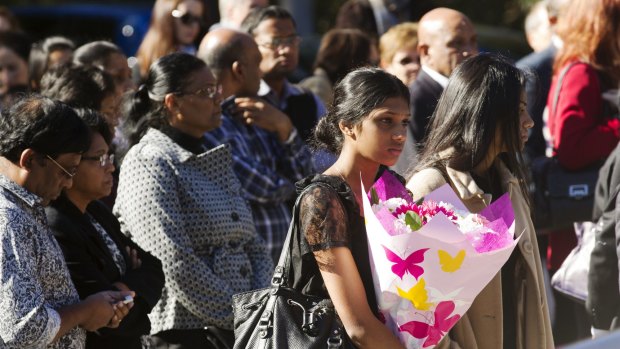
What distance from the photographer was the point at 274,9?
7.02m

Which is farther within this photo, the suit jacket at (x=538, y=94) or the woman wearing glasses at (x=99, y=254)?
the suit jacket at (x=538, y=94)

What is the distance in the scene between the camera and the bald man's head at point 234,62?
607 centimetres

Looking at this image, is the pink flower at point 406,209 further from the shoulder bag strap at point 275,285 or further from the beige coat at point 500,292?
the beige coat at point 500,292

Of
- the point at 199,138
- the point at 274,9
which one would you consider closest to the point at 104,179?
the point at 199,138

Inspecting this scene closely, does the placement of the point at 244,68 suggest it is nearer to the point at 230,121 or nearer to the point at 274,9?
the point at 230,121

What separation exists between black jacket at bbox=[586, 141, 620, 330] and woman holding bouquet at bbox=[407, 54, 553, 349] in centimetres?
101

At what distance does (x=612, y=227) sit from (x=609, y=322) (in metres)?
0.44

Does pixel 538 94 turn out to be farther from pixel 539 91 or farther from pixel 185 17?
pixel 185 17

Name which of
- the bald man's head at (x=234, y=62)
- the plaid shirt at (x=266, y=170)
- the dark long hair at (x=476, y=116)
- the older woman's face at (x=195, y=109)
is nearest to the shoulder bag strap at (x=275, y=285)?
the dark long hair at (x=476, y=116)

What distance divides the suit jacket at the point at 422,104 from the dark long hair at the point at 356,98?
2.07m

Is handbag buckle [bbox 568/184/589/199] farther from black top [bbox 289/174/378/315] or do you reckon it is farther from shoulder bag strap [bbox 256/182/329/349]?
shoulder bag strap [bbox 256/182/329/349]

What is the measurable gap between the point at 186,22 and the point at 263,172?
2621mm

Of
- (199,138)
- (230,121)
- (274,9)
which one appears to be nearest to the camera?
(199,138)

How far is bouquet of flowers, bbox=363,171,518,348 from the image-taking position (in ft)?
12.0
